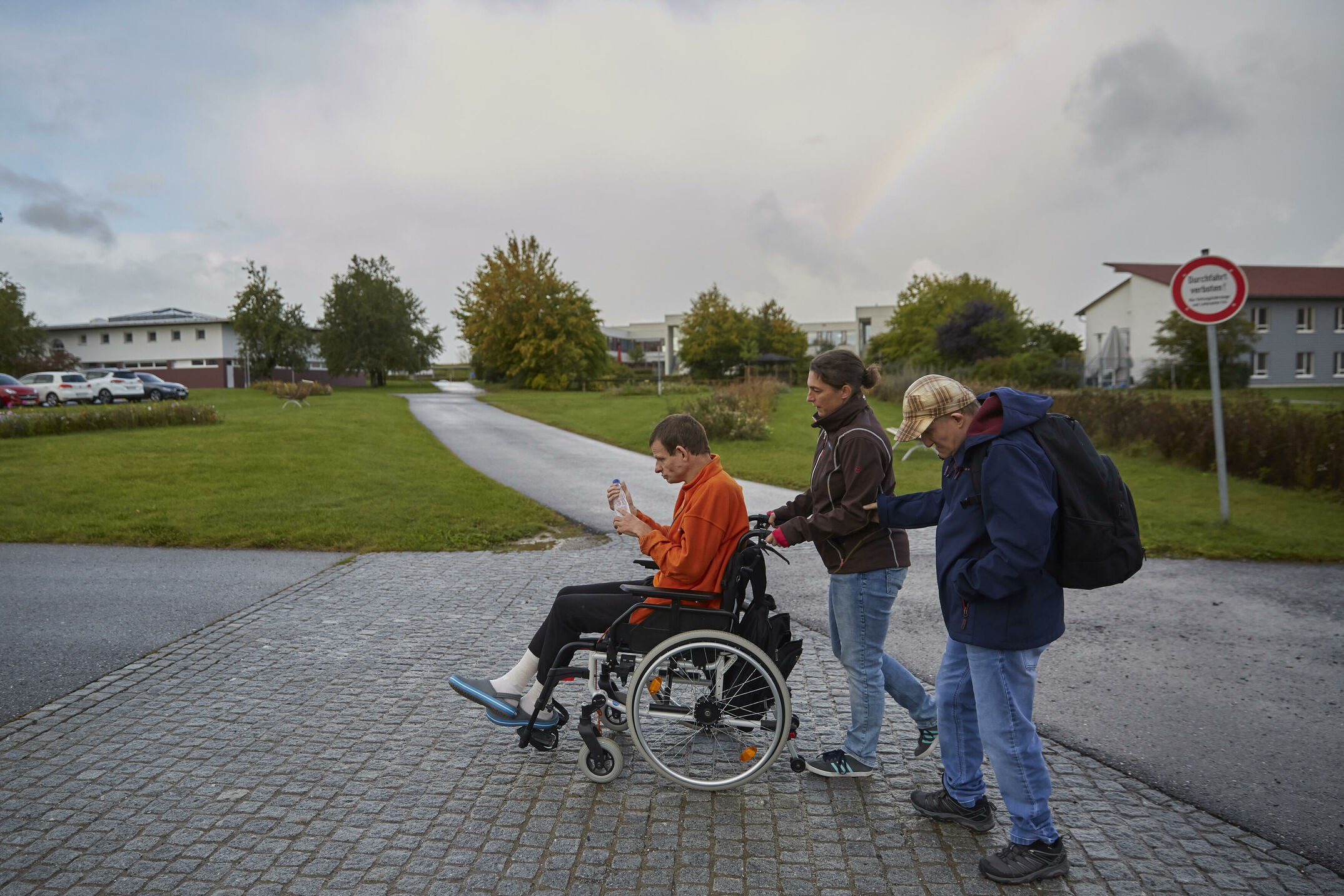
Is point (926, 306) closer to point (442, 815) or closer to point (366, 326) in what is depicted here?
point (366, 326)

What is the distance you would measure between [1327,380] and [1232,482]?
51001 millimetres

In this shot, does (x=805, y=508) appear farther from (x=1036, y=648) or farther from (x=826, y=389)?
(x=1036, y=648)

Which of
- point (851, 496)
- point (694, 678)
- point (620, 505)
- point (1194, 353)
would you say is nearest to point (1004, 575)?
point (851, 496)

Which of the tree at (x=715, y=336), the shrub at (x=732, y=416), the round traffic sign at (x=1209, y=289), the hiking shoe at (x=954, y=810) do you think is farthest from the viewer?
the tree at (x=715, y=336)

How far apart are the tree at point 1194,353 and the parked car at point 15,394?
51.3 m

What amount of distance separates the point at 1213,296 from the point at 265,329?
56.9 metres

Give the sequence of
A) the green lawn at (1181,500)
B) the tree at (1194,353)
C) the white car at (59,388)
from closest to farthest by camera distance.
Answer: the green lawn at (1181,500) < the white car at (59,388) < the tree at (1194,353)

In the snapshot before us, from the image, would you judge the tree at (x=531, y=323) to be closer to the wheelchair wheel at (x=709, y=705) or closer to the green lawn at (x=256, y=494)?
the green lawn at (x=256, y=494)

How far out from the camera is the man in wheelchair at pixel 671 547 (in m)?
3.61

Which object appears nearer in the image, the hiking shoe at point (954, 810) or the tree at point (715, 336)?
the hiking shoe at point (954, 810)

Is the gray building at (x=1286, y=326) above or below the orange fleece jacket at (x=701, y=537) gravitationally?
above

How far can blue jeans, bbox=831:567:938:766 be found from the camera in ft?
11.4

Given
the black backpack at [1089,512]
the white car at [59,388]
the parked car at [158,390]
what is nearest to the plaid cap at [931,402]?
the black backpack at [1089,512]

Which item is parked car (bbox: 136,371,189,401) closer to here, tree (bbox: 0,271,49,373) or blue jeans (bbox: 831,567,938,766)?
tree (bbox: 0,271,49,373)
